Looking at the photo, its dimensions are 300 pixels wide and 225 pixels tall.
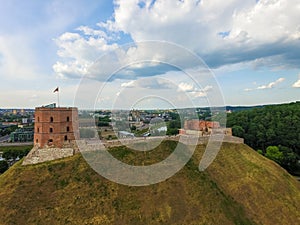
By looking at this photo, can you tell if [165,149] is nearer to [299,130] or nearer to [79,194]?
[79,194]

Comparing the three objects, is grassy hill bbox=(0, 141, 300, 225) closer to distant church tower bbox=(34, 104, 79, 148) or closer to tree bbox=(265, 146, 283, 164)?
distant church tower bbox=(34, 104, 79, 148)

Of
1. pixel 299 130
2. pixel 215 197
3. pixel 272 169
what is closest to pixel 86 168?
pixel 215 197

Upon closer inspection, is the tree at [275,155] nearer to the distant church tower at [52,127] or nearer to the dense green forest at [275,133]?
the dense green forest at [275,133]

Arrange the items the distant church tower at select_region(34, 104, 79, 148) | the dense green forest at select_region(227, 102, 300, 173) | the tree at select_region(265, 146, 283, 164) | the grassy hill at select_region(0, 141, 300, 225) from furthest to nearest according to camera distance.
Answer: the dense green forest at select_region(227, 102, 300, 173) < the tree at select_region(265, 146, 283, 164) < the distant church tower at select_region(34, 104, 79, 148) < the grassy hill at select_region(0, 141, 300, 225)

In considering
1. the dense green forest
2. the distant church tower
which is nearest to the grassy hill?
the distant church tower

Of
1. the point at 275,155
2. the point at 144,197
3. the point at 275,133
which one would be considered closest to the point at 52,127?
the point at 144,197

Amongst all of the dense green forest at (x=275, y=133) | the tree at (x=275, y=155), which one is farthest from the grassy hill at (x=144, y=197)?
the dense green forest at (x=275, y=133)
